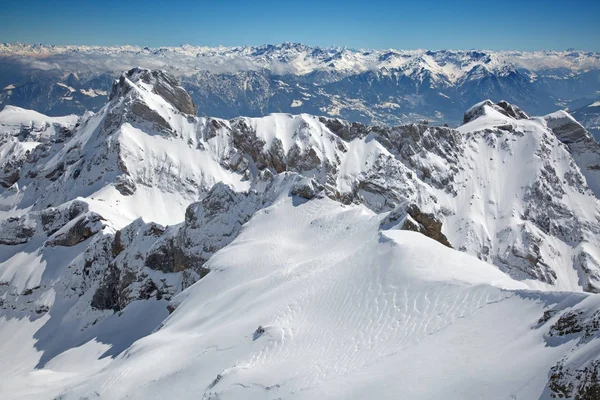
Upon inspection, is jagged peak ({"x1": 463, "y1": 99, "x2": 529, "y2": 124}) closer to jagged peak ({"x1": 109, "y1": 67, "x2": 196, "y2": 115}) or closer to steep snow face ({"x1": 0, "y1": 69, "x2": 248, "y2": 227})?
steep snow face ({"x1": 0, "y1": 69, "x2": 248, "y2": 227})

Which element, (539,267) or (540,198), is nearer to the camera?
(539,267)

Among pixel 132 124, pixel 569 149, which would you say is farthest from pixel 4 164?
pixel 569 149

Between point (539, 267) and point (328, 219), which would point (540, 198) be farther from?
point (328, 219)

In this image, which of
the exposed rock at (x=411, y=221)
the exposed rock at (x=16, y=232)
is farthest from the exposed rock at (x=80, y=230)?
the exposed rock at (x=411, y=221)

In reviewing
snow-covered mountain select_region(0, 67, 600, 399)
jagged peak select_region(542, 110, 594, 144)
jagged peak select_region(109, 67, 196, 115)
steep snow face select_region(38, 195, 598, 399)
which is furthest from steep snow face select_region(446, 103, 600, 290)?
jagged peak select_region(109, 67, 196, 115)

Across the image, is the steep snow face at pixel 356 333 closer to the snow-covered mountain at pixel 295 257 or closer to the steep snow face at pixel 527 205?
the snow-covered mountain at pixel 295 257
